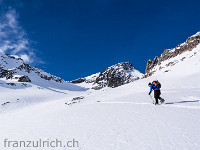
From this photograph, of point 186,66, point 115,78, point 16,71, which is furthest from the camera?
point 115,78

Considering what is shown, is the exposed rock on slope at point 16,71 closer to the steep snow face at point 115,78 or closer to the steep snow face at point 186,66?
the steep snow face at point 186,66

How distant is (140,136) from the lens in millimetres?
4195

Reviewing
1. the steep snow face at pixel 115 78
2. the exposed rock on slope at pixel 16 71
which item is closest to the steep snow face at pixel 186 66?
the exposed rock on slope at pixel 16 71

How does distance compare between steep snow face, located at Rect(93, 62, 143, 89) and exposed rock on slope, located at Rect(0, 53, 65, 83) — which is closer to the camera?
exposed rock on slope, located at Rect(0, 53, 65, 83)

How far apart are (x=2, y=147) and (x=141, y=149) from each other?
4310 millimetres

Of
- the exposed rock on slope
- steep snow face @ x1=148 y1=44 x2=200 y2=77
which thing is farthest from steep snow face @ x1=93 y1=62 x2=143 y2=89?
steep snow face @ x1=148 y1=44 x2=200 y2=77

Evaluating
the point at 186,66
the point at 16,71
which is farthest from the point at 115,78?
the point at 186,66

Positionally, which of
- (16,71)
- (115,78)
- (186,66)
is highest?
(115,78)

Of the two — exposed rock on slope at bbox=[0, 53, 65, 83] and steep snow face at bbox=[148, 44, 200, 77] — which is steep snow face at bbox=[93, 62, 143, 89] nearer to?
exposed rock on slope at bbox=[0, 53, 65, 83]

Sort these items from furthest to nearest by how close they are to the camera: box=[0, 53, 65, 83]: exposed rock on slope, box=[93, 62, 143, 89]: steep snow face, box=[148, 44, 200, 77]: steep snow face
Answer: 1. box=[93, 62, 143, 89]: steep snow face
2. box=[0, 53, 65, 83]: exposed rock on slope
3. box=[148, 44, 200, 77]: steep snow face

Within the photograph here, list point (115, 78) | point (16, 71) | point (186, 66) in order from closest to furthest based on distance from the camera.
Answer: point (186, 66)
point (16, 71)
point (115, 78)

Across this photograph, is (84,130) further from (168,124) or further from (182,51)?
(182,51)

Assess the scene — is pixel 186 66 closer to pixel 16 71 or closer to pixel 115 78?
pixel 16 71

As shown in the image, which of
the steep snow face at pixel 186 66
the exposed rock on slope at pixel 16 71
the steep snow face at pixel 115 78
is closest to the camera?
the steep snow face at pixel 186 66
